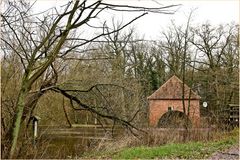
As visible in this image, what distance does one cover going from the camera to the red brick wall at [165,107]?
14.9m

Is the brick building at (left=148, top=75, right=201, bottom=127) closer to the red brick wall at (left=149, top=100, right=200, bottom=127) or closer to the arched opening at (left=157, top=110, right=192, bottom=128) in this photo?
the red brick wall at (left=149, top=100, right=200, bottom=127)

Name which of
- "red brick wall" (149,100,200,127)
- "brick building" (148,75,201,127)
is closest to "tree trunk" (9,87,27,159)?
"red brick wall" (149,100,200,127)

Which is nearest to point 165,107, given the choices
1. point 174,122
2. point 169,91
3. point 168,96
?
point 168,96

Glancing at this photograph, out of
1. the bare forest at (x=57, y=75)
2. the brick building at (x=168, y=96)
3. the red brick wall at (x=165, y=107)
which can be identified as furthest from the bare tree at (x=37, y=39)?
the brick building at (x=168, y=96)

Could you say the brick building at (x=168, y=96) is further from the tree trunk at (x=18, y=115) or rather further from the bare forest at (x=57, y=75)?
the tree trunk at (x=18, y=115)

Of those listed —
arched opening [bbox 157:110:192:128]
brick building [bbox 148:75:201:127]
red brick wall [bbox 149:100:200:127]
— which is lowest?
arched opening [bbox 157:110:192:128]

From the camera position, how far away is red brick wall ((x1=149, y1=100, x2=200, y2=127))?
586 inches

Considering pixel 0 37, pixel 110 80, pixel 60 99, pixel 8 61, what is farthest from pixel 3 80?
pixel 110 80

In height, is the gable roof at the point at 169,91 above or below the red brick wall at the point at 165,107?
above

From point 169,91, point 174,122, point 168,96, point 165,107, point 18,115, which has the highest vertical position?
point 169,91

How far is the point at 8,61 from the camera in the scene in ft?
22.1

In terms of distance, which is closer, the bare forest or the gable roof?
the bare forest

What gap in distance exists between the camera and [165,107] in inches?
928

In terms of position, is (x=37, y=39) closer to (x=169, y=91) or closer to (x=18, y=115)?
(x=18, y=115)
